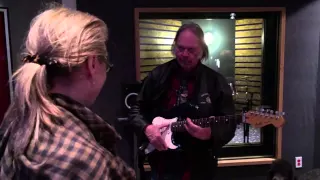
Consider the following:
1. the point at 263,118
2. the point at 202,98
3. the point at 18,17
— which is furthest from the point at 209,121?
the point at 18,17

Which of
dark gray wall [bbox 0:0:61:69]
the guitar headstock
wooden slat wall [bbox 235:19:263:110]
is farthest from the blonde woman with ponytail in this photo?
dark gray wall [bbox 0:0:61:69]

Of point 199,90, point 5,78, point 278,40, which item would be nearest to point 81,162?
point 199,90

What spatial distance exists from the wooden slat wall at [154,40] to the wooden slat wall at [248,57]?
2.14 feet

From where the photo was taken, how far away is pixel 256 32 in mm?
3303

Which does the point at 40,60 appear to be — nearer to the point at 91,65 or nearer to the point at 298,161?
the point at 91,65

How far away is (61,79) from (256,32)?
285 centimetres

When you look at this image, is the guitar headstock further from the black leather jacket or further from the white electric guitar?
the black leather jacket

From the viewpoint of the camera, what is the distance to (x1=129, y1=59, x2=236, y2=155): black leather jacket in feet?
6.46

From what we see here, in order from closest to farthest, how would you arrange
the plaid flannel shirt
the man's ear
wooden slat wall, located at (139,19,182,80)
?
1. the plaid flannel shirt
2. the man's ear
3. wooden slat wall, located at (139,19,182,80)

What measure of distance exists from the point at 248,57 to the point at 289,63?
15.5 inches

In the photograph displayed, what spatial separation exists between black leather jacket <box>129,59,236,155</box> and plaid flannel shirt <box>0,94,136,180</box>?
125 centimetres

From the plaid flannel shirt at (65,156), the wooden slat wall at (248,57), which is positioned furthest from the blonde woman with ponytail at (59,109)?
the wooden slat wall at (248,57)

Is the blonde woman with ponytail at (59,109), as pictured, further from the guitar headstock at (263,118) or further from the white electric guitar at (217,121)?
the guitar headstock at (263,118)

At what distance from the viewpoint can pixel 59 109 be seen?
0.74 meters
